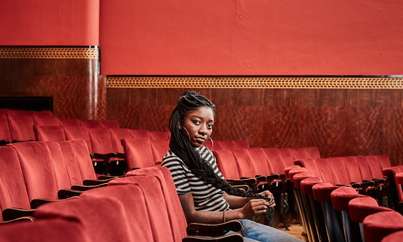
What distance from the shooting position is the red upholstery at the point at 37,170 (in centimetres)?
49

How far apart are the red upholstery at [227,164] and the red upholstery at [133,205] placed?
485mm

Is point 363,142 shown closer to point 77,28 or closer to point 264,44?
point 264,44

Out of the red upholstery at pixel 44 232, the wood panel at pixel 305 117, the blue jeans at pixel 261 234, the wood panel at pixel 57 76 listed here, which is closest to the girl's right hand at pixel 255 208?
the blue jeans at pixel 261 234

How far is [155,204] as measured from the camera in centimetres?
36

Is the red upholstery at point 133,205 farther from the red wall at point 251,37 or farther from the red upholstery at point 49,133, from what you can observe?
the red wall at point 251,37

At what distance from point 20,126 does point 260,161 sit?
42cm

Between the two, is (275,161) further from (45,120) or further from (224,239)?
(224,239)

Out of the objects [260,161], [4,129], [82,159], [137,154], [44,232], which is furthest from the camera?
[260,161]

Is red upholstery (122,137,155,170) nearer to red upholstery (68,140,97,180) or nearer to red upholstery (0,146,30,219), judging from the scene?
red upholstery (68,140,97,180)

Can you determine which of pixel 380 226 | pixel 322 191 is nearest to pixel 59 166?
pixel 322 191

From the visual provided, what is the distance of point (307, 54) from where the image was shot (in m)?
1.46

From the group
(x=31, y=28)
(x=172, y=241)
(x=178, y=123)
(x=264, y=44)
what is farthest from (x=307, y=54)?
(x=172, y=241)

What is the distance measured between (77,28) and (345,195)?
1214mm

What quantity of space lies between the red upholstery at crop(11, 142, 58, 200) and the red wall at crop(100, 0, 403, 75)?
995 millimetres
